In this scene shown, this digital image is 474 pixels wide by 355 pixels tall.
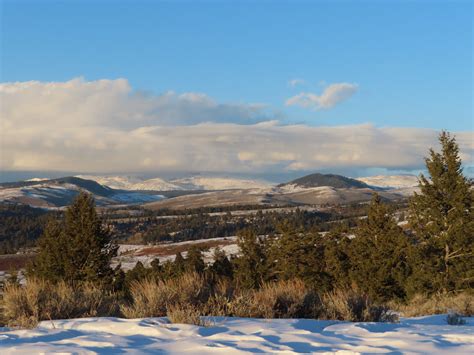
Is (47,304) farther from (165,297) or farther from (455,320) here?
(455,320)

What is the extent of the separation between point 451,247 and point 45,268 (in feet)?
115


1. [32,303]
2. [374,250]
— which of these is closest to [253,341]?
[32,303]

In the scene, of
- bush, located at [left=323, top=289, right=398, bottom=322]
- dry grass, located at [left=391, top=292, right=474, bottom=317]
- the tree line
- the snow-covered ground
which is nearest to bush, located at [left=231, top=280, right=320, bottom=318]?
bush, located at [left=323, top=289, right=398, bottom=322]

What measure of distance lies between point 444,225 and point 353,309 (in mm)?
29238

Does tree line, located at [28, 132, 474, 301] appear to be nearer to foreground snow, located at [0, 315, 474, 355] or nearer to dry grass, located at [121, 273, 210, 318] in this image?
dry grass, located at [121, 273, 210, 318]

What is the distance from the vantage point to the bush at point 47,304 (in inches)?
444

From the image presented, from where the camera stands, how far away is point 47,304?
11492mm

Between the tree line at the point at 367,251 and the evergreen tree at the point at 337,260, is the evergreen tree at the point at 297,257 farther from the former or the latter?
the evergreen tree at the point at 337,260

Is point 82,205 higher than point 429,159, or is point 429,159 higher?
point 429,159

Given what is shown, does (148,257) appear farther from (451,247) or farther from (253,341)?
(253,341)

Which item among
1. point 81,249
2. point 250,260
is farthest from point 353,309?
point 250,260

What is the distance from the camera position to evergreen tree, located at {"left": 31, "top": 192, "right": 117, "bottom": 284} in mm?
45375

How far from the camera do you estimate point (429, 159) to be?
40438 mm

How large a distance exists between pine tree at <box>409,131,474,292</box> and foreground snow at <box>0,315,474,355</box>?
Result: 28911 mm
